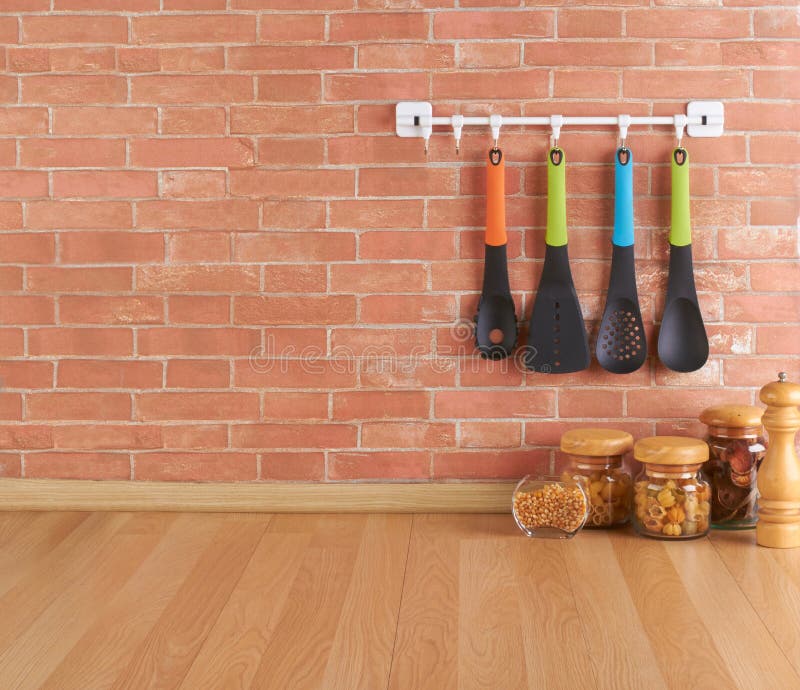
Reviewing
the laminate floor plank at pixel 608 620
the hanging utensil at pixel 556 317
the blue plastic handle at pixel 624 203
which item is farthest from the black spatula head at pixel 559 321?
the laminate floor plank at pixel 608 620

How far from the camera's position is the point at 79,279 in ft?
5.44

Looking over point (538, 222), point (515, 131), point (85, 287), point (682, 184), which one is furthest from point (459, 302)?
point (85, 287)

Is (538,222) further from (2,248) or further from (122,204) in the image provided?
(2,248)

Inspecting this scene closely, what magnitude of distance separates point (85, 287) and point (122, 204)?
0.17m

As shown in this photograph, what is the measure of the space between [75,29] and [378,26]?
561mm

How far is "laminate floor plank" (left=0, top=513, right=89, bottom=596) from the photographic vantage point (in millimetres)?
1348

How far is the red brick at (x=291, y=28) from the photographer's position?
5.28 ft

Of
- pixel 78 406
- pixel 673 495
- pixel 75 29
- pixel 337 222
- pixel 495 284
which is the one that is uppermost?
pixel 75 29

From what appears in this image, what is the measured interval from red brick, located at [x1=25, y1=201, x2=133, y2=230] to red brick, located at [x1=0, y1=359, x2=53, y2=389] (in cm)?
27

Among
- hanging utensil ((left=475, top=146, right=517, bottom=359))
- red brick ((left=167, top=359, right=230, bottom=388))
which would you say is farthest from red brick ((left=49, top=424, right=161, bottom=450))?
hanging utensil ((left=475, top=146, right=517, bottom=359))

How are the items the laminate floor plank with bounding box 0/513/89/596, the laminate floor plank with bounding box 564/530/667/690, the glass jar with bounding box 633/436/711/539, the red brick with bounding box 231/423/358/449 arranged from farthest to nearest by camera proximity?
the red brick with bounding box 231/423/358/449 < the glass jar with bounding box 633/436/711/539 < the laminate floor plank with bounding box 0/513/89/596 < the laminate floor plank with bounding box 564/530/667/690

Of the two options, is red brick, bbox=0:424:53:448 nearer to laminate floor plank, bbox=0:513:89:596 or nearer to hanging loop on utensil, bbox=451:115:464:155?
laminate floor plank, bbox=0:513:89:596

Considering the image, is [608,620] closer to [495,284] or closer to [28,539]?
[495,284]

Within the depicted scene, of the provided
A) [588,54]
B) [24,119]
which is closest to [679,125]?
[588,54]
